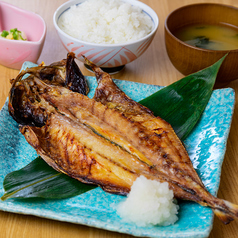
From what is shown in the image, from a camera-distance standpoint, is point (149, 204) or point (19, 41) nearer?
point (149, 204)

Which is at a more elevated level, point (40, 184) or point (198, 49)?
point (198, 49)

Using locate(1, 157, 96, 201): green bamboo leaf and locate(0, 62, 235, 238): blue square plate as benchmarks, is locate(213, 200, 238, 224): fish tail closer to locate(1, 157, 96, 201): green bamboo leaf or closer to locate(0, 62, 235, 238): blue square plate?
locate(0, 62, 235, 238): blue square plate

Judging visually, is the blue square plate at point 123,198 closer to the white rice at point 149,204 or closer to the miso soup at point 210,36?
the white rice at point 149,204

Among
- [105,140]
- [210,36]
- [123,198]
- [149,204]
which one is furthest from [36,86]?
[210,36]

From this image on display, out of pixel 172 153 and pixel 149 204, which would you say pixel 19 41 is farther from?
pixel 149 204

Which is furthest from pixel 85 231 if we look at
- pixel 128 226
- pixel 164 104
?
pixel 164 104

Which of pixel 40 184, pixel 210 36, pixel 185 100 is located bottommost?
pixel 40 184

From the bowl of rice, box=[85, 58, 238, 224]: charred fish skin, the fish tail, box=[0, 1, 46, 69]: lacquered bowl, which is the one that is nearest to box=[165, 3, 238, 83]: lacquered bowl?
the bowl of rice
